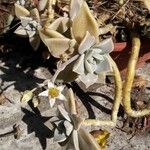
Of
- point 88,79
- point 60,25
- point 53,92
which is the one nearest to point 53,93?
point 53,92

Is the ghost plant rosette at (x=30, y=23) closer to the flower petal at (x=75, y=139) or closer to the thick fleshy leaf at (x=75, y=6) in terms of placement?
the thick fleshy leaf at (x=75, y=6)

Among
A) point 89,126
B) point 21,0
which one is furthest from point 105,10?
point 89,126

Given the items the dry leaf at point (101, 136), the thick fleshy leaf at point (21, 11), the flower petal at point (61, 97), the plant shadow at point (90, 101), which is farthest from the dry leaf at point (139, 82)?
the thick fleshy leaf at point (21, 11)

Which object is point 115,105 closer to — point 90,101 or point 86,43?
point 90,101

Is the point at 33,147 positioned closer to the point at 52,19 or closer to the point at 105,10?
the point at 52,19

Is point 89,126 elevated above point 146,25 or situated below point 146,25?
below
